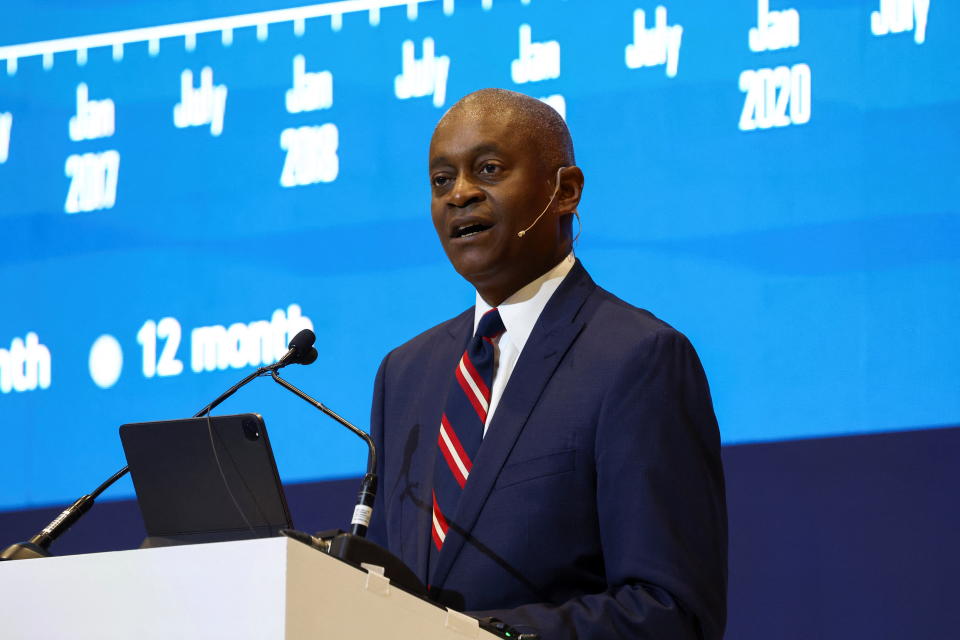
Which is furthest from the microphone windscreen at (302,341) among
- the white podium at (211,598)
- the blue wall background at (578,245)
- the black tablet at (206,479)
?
the blue wall background at (578,245)

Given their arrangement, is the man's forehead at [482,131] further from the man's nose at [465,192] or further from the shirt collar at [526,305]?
the shirt collar at [526,305]

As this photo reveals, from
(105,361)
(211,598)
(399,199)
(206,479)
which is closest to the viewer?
(211,598)

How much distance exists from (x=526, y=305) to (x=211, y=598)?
109cm

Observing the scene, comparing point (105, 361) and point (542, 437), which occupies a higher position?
point (105, 361)

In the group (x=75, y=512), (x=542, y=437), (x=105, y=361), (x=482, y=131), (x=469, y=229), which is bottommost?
(x=75, y=512)

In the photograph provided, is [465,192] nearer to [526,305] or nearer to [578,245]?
[526,305]

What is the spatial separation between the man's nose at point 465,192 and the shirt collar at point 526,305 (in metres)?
0.20

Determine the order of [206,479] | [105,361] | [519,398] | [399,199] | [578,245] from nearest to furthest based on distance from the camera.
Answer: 1. [206,479]
2. [519,398]
3. [578,245]
4. [399,199]
5. [105,361]

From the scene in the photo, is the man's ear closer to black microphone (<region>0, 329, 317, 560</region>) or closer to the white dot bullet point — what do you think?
black microphone (<region>0, 329, 317, 560</region>)

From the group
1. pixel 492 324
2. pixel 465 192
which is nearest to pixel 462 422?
pixel 492 324

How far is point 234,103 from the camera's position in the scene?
4.10 meters

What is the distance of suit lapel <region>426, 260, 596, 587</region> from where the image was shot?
219 cm

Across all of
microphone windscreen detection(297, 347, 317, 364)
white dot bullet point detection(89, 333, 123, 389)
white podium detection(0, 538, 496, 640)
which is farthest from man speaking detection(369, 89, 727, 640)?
white dot bullet point detection(89, 333, 123, 389)

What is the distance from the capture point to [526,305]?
7.98 feet
